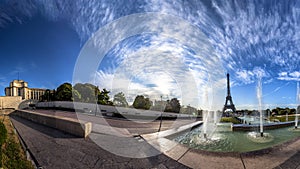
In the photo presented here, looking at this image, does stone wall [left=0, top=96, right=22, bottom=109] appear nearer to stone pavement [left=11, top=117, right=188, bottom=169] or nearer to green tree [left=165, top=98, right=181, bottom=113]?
green tree [left=165, top=98, right=181, bottom=113]

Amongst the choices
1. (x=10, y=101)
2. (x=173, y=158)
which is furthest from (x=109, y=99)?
→ (x=10, y=101)

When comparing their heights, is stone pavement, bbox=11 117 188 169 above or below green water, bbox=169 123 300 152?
above

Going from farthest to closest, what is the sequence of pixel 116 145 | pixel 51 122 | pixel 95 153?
1. pixel 51 122
2. pixel 116 145
3. pixel 95 153

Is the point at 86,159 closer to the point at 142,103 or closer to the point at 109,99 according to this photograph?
the point at 142,103

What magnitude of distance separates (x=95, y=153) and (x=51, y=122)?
5.57m

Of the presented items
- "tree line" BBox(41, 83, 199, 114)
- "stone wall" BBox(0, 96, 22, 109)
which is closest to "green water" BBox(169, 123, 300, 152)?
"tree line" BBox(41, 83, 199, 114)

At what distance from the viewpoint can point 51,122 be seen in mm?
8336

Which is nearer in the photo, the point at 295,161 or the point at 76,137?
the point at 295,161

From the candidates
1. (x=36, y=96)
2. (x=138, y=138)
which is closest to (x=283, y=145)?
(x=138, y=138)

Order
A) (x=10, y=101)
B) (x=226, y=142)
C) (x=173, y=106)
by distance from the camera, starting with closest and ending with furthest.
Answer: (x=226, y=142) → (x=173, y=106) → (x=10, y=101)

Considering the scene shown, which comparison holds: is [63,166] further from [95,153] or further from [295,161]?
[295,161]

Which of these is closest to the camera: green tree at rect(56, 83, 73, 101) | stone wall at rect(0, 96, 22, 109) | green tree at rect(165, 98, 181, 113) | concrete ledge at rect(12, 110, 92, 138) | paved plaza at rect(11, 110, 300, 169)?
paved plaza at rect(11, 110, 300, 169)

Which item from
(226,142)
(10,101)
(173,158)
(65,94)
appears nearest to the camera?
(173,158)

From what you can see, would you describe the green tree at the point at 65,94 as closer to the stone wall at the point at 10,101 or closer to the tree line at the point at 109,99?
the tree line at the point at 109,99
